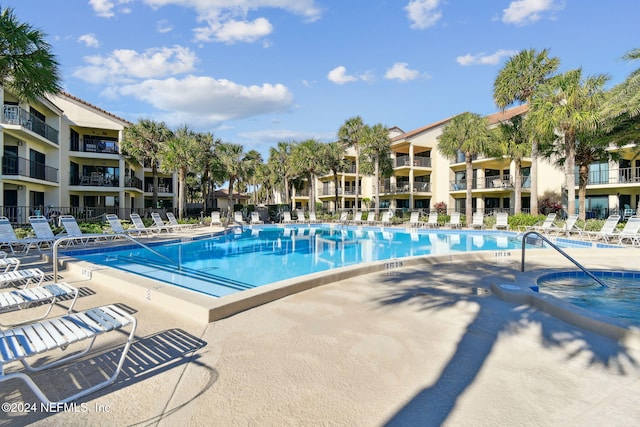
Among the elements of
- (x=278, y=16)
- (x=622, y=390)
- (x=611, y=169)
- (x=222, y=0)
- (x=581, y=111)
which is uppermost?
(x=278, y=16)

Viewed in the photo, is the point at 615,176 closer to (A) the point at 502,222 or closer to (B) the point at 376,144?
(A) the point at 502,222

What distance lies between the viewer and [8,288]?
576cm

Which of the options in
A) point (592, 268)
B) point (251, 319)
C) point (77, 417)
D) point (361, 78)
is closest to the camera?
point (77, 417)

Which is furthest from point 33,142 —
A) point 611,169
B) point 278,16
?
point 611,169

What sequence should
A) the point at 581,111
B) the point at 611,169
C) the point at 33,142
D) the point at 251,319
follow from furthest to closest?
1. the point at 611,169
2. the point at 33,142
3. the point at 581,111
4. the point at 251,319

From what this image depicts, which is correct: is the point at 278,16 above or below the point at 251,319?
above

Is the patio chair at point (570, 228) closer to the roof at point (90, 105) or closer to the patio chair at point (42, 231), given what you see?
the patio chair at point (42, 231)

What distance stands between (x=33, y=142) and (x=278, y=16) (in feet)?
51.0

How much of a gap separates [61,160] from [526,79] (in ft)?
95.8

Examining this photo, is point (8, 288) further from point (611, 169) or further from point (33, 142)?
point (611, 169)

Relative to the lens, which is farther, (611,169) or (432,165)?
(432,165)

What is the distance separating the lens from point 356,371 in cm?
288

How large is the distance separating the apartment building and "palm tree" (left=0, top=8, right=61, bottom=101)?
9975 millimetres

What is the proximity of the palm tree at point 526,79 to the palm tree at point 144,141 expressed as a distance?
22.6 m
